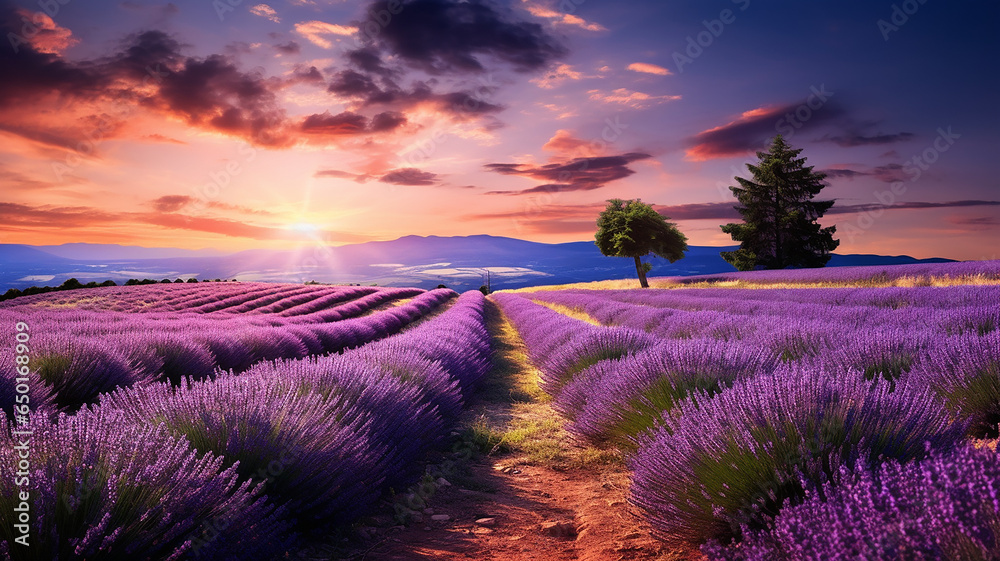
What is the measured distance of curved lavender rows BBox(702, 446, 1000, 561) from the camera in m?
1.07

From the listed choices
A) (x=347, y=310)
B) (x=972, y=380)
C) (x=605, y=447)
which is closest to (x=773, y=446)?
(x=605, y=447)

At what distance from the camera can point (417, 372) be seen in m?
4.30

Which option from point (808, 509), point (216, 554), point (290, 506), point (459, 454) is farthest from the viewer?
point (459, 454)

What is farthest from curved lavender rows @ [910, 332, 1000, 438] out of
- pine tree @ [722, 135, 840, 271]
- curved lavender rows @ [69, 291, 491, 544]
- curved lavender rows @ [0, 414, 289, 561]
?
pine tree @ [722, 135, 840, 271]

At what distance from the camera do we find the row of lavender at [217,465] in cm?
154

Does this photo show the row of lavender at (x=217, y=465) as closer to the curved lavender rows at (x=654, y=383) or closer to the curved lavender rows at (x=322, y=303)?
the curved lavender rows at (x=654, y=383)

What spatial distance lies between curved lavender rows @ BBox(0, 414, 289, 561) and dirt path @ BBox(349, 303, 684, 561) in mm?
701

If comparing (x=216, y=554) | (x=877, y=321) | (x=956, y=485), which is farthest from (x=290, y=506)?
(x=877, y=321)

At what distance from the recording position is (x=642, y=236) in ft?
101

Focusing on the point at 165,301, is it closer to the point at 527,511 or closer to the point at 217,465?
the point at 527,511

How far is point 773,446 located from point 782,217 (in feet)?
113

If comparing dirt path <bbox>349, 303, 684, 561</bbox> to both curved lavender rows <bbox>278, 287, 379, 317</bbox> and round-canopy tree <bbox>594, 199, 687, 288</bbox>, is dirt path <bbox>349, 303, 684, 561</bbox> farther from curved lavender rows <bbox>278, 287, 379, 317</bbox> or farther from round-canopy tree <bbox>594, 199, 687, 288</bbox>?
round-canopy tree <bbox>594, 199, 687, 288</bbox>

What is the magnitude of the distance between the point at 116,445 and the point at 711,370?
10.5ft

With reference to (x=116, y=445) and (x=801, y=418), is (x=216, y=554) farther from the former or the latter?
(x=801, y=418)
